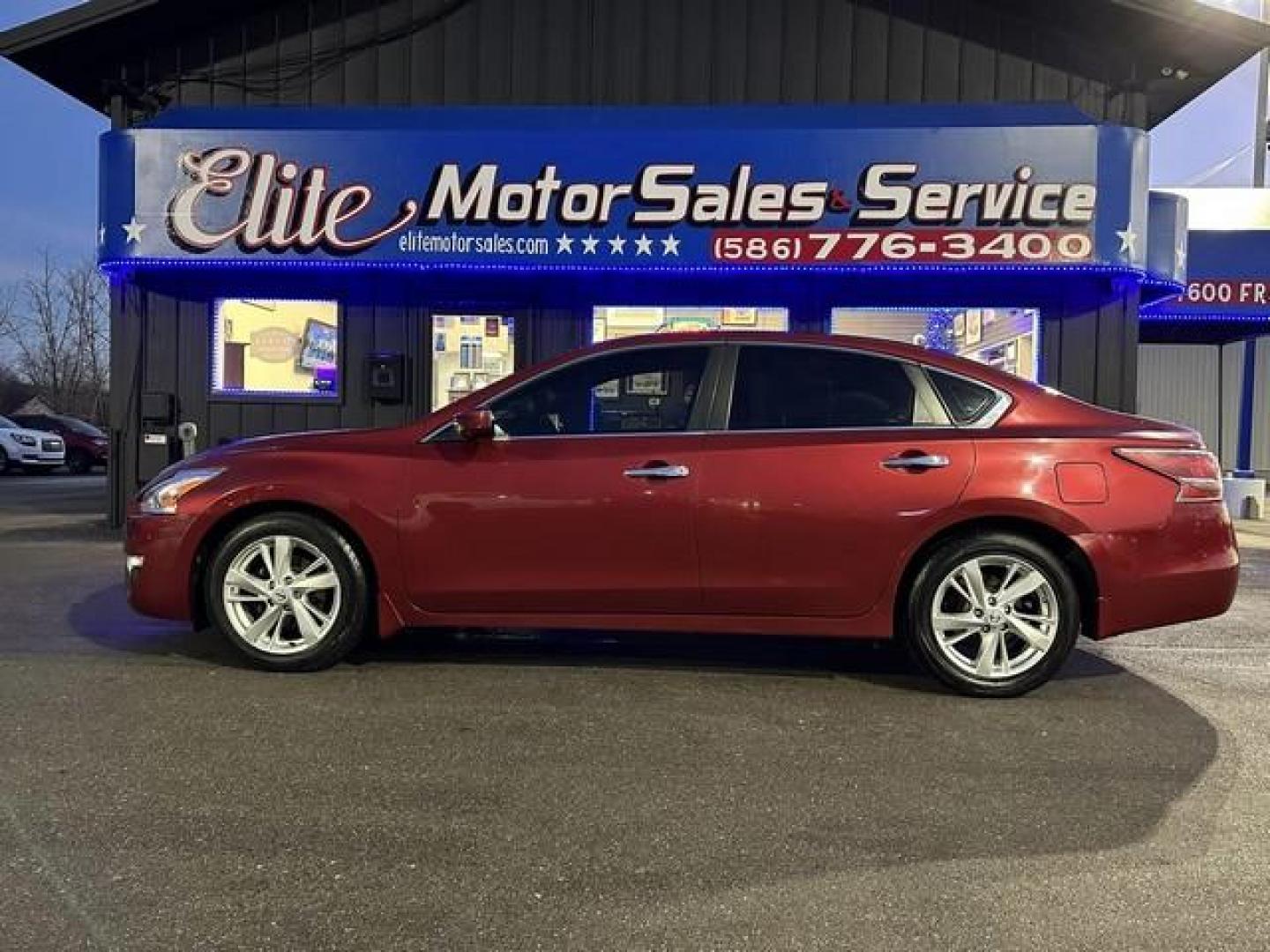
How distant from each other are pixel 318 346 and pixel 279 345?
1.31 feet

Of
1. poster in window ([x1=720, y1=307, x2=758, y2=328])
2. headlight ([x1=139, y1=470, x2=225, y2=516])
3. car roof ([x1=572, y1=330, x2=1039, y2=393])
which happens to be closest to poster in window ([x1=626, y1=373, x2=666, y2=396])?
car roof ([x1=572, y1=330, x2=1039, y2=393])

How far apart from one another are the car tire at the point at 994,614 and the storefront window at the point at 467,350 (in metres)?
6.90

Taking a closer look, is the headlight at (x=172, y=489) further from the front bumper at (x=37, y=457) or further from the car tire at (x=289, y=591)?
the front bumper at (x=37, y=457)

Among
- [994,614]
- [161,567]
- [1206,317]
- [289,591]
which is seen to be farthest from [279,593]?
[1206,317]

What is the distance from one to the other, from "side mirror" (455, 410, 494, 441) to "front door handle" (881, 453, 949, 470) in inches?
70.5

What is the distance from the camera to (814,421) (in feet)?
15.6

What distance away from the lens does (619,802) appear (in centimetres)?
349

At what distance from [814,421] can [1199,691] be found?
2.30 m

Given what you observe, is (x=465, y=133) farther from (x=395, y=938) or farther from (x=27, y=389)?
(x=27, y=389)

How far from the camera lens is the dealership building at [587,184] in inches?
386

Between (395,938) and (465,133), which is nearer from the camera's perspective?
(395,938)

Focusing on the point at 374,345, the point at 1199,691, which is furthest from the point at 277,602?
the point at 374,345

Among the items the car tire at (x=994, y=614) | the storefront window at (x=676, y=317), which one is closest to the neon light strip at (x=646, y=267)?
the storefront window at (x=676, y=317)

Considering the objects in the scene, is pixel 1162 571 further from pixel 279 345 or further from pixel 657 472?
pixel 279 345
